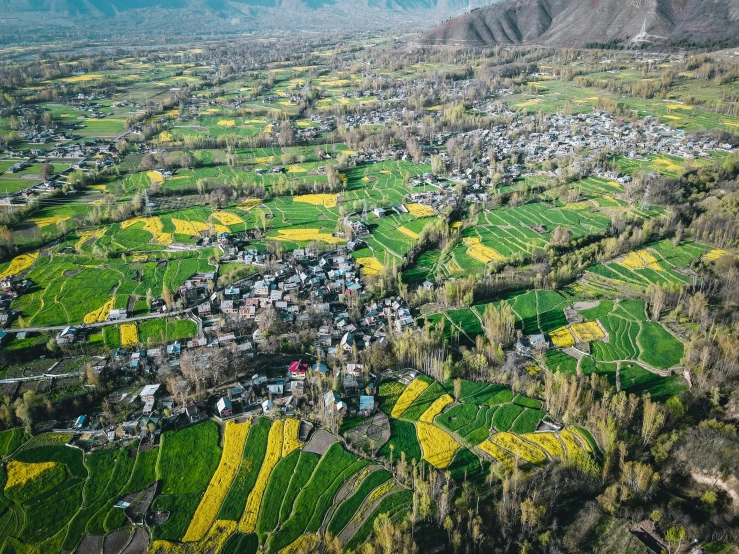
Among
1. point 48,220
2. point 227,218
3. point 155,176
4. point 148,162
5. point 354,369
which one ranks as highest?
point 148,162

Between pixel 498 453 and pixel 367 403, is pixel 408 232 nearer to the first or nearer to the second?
pixel 367 403

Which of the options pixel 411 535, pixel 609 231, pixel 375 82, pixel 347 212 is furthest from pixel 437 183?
pixel 375 82

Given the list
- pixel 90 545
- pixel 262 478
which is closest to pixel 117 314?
pixel 90 545

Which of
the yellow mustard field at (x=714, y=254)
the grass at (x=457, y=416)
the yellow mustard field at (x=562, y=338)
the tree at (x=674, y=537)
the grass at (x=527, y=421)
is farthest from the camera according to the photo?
the yellow mustard field at (x=714, y=254)

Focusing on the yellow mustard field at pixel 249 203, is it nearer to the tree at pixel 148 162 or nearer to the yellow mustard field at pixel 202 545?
the tree at pixel 148 162

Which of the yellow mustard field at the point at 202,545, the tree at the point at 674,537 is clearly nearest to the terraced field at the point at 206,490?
the yellow mustard field at the point at 202,545

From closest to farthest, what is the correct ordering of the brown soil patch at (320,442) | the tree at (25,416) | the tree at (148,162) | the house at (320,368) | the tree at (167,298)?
1. the brown soil patch at (320,442)
2. the tree at (25,416)
3. the house at (320,368)
4. the tree at (167,298)
5. the tree at (148,162)
